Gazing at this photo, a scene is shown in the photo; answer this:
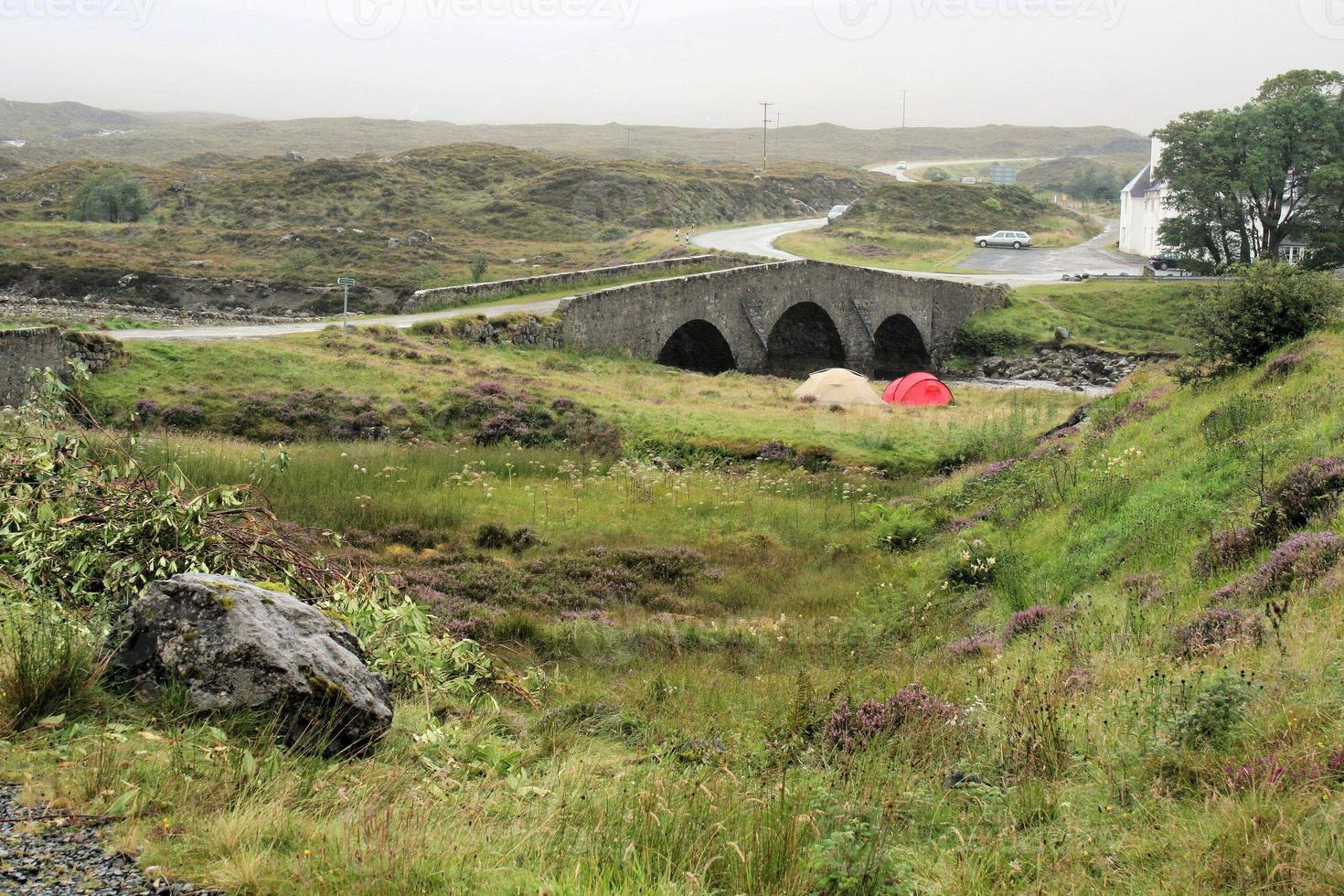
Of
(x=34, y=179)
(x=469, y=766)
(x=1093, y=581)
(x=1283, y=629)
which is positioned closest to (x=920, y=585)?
(x=1093, y=581)

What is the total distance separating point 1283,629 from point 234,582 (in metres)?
6.40

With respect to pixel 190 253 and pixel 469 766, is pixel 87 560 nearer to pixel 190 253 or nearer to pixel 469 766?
pixel 469 766

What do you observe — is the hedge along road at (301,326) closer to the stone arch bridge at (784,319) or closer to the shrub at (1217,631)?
the stone arch bridge at (784,319)

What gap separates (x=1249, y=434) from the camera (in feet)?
39.4

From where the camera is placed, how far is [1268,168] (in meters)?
54.8

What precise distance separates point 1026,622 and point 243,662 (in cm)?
711

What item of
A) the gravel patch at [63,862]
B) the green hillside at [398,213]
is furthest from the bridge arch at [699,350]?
the gravel patch at [63,862]

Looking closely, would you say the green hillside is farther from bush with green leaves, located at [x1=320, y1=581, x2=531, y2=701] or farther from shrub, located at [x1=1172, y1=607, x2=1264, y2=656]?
shrub, located at [x1=1172, y1=607, x2=1264, y2=656]

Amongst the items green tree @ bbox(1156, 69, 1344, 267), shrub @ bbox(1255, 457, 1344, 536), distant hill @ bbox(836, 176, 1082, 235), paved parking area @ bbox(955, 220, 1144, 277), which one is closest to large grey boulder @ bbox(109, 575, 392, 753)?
shrub @ bbox(1255, 457, 1344, 536)

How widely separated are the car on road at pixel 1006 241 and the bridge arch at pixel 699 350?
44.8 meters

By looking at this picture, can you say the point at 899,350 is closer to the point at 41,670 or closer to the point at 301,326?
the point at 301,326

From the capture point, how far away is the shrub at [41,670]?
5160 mm

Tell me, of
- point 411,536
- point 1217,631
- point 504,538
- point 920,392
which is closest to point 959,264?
point 920,392

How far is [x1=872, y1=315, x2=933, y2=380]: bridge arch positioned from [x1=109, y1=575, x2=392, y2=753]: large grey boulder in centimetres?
5008
